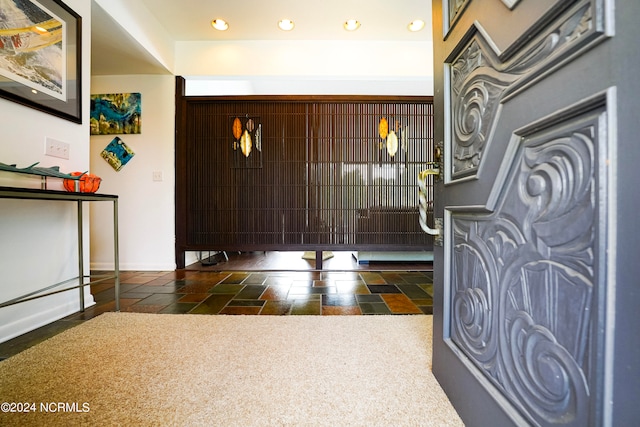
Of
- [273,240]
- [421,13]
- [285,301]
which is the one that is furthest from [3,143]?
[421,13]

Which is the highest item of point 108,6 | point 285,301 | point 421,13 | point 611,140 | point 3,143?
point 421,13

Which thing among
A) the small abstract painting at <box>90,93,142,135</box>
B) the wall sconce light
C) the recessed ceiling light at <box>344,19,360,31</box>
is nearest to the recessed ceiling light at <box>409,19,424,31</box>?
the recessed ceiling light at <box>344,19,360,31</box>

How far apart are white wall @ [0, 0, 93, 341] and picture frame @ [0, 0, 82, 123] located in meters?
0.06

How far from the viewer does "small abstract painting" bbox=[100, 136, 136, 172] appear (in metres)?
2.87

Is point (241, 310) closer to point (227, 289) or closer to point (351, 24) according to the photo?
point (227, 289)

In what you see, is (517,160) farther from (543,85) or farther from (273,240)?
(273,240)

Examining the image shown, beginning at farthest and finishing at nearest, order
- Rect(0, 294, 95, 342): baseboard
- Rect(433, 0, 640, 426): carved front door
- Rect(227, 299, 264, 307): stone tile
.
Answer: Rect(227, 299, 264, 307): stone tile → Rect(0, 294, 95, 342): baseboard → Rect(433, 0, 640, 426): carved front door

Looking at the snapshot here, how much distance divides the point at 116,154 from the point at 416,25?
12.1ft

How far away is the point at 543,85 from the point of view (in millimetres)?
478

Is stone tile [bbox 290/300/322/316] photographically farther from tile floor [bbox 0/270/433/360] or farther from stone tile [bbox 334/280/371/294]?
stone tile [bbox 334/280/371/294]

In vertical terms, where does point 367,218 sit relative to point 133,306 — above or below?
above

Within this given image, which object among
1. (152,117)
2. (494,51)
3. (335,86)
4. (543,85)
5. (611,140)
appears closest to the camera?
(611,140)

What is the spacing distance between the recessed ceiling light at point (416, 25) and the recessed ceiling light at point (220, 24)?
6.59 feet

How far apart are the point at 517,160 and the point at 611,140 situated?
7.4 inches
